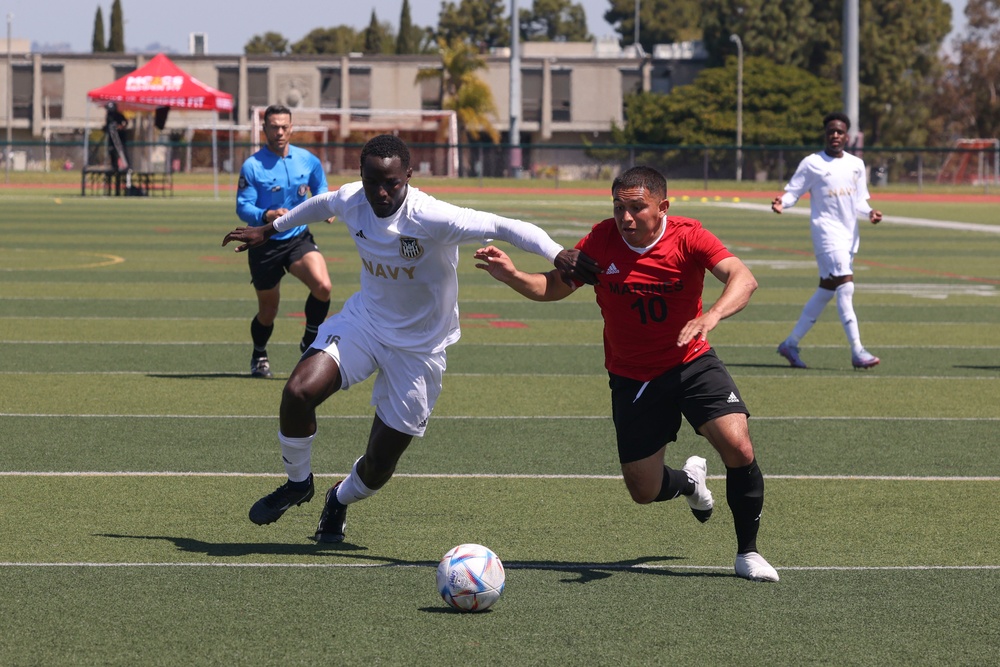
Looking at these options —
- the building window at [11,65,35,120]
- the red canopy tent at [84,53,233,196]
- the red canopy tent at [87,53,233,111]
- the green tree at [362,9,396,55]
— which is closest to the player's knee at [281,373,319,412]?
the red canopy tent at [84,53,233,196]

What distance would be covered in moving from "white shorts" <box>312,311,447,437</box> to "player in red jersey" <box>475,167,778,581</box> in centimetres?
64

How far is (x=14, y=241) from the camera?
95.5 feet

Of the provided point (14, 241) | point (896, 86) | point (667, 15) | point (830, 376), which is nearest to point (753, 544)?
point (830, 376)

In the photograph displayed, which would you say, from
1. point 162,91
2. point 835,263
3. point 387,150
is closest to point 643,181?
point 387,150

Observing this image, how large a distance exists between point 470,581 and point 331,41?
482 ft

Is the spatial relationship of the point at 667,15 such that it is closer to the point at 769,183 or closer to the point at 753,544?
the point at 769,183

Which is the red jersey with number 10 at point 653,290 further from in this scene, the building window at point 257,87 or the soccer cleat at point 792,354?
the building window at point 257,87

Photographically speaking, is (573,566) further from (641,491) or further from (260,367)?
(260,367)

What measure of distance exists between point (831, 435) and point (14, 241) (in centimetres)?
2222

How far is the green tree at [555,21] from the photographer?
551 feet

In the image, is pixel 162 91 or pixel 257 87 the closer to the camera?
pixel 162 91

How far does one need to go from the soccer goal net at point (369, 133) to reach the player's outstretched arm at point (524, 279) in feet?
179

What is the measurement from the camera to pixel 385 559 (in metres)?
6.85

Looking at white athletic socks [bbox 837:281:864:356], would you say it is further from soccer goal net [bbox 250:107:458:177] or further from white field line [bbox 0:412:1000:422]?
soccer goal net [bbox 250:107:458:177]
